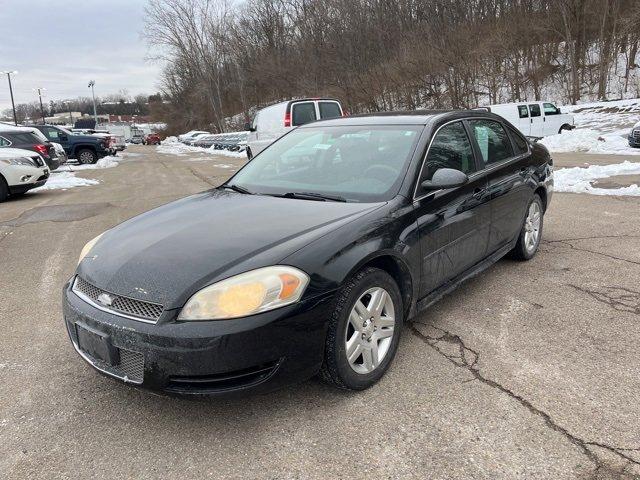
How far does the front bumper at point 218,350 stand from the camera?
2221mm

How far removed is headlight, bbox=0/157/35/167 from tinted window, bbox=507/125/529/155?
1091 centimetres

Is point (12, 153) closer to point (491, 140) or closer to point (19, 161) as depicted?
point (19, 161)

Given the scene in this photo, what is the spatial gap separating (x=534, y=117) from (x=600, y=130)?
11.9 ft

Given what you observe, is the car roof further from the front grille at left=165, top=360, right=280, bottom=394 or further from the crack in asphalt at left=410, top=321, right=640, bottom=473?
the front grille at left=165, top=360, right=280, bottom=394

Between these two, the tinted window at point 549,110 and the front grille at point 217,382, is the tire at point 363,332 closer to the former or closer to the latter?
the front grille at point 217,382

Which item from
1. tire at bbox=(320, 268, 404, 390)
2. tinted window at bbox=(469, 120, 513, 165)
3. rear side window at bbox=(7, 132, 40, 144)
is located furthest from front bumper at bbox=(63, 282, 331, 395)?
rear side window at bbox=(7, 132, 40, 144)

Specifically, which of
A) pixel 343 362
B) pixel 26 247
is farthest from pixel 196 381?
pixel 26 247

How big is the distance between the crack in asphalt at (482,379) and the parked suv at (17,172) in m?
10.8

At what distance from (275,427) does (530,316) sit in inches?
86.0

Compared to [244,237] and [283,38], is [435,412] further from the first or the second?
[283,38]

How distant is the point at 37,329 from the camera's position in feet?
12.5

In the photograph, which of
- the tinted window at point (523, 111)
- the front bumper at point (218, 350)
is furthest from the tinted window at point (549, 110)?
the front bumper at point (218, 350)

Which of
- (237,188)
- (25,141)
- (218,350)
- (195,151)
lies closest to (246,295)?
(218,350)

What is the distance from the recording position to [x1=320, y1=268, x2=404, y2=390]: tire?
2.52m
